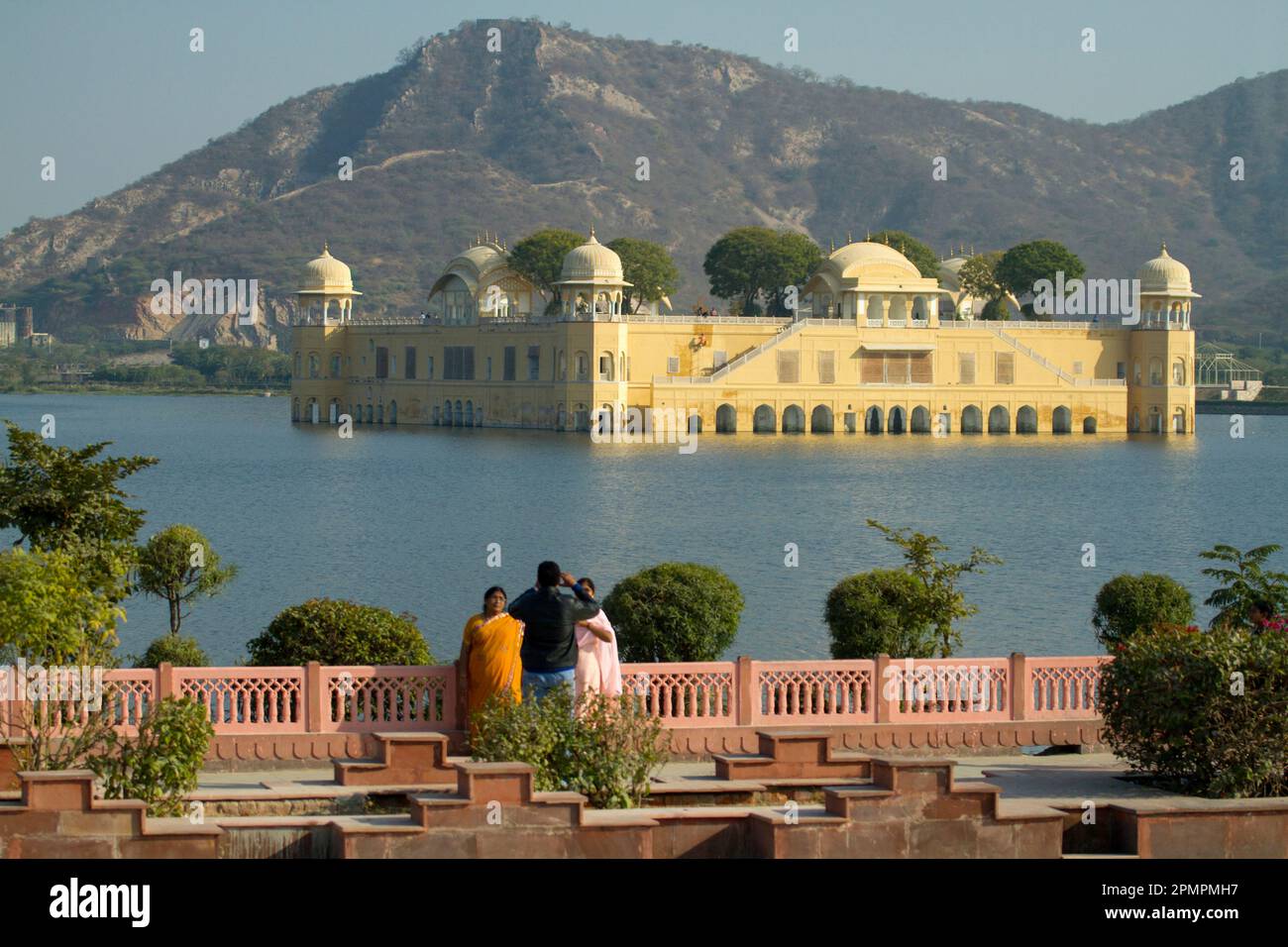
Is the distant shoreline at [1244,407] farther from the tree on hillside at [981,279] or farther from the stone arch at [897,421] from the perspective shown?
the stone arch at [897,421]

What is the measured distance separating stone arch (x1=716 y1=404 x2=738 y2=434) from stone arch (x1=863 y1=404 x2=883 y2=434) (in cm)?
583

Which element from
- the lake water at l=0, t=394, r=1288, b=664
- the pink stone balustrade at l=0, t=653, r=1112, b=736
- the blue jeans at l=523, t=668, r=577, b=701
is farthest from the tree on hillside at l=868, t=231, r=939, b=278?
the blue jeans at l=523, t=668, r=577, b=701

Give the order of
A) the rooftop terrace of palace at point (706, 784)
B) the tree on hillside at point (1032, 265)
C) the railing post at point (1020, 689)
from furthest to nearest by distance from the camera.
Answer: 1. the tree on hillside at point (1032, 265)
2. the railing post at point (1020, 689)
3. the rooftop terrace of palace at point (706, 784)

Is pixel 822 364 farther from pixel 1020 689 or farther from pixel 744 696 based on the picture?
pixel 744 696

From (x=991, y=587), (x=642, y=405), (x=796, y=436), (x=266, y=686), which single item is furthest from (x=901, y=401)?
(x=266, y=686)

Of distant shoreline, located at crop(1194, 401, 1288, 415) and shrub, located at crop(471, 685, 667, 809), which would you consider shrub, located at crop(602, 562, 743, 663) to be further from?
distant shoreline, located at crop(1194, 401, 1288, 415)

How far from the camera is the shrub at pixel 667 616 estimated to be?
2016 centimetres

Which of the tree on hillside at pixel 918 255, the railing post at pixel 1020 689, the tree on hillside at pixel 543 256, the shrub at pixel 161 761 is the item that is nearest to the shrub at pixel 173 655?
the railing post at pixel 1020 689

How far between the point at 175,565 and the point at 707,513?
22.0 metres

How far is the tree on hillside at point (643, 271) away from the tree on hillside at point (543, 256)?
2.36 m

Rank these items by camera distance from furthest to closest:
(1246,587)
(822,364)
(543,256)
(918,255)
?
(918,255) → (543,256) → (822,364) → (1246,587)

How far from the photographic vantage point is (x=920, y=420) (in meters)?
76.9

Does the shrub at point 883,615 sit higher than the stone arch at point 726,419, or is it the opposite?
the stone arch at point 726,419

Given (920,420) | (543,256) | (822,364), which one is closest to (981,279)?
(920,420)
